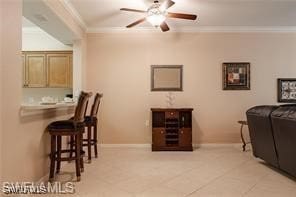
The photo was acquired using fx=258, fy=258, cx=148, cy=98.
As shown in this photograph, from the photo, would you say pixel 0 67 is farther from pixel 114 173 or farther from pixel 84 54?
pixel 84 54

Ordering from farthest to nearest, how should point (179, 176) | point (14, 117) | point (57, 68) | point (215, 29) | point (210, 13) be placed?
point (57, 68), point (215, 29), point (210, 13), point (179, 176), point (14, 117)

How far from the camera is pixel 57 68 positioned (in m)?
5.48

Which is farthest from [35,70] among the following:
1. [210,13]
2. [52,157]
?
[210,13]

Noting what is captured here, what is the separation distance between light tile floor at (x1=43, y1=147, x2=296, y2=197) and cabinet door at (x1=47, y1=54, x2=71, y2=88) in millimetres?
1942

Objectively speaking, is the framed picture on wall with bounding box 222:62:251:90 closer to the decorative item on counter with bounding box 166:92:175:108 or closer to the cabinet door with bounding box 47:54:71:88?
the decorative item on counter with bounding box 166:92:175:108

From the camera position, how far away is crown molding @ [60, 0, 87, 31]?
12.5 ft

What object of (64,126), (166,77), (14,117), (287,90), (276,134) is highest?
(166,77)

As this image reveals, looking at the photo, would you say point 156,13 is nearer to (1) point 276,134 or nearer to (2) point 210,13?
(2) point 210,13

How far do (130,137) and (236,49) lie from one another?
288 cm

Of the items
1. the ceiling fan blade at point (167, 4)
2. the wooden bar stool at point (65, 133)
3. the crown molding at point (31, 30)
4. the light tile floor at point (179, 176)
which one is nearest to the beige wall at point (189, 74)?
the light tile floor at point (179, 176)

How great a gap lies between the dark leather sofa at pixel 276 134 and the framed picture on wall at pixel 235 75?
1.60 metres

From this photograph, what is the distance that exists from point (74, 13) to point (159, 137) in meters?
2.68

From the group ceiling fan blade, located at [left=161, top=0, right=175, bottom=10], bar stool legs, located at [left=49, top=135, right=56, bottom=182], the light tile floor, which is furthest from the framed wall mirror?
bar stool legs, located at [left=49, top=135, right=56, bottom=182]

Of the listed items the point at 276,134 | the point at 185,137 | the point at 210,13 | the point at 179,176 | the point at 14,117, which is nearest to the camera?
the point at 14,117
